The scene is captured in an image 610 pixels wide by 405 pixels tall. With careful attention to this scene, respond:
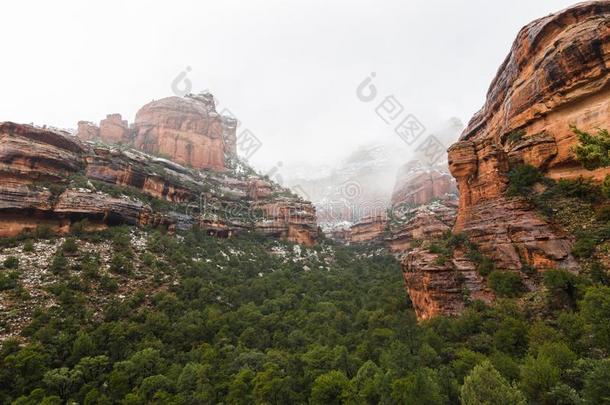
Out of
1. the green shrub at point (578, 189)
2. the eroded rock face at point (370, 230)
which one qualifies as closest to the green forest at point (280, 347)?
the green shrub at point (578, 189)

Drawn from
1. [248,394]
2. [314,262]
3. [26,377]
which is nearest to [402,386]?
[248,394]

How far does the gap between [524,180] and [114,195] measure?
50.9m

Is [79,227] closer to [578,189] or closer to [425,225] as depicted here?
[578,189]

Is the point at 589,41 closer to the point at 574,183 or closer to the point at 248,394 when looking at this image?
the point at 574,183

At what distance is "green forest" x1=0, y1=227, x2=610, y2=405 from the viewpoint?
14781mm

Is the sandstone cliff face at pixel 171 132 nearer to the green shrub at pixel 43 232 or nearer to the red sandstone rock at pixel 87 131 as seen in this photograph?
the red sandstone rock at pixel 87 131

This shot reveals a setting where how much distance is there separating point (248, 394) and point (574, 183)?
2880cm

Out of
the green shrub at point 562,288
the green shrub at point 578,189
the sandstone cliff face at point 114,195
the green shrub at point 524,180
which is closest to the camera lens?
the green shrub at point 562,288

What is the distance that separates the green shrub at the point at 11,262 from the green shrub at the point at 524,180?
45841 mm

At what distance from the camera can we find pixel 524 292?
21.3 m

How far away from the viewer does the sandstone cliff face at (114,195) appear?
1372 inches

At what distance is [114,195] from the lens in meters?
43.0

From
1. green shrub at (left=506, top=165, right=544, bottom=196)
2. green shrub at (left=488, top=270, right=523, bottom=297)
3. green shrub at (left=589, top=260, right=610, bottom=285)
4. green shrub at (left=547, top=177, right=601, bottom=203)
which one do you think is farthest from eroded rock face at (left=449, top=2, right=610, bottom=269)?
green shrub at (left=589, top=260, right=610, bottom=285)

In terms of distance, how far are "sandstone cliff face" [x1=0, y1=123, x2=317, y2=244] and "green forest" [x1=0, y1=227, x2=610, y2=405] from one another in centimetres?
421
